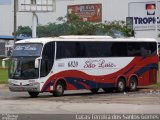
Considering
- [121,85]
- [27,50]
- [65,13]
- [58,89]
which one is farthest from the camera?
[65,13]

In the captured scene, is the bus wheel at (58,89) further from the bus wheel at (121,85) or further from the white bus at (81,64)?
the bus wheel at (121,85)

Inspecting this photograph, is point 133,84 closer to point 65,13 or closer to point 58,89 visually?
point 58,89

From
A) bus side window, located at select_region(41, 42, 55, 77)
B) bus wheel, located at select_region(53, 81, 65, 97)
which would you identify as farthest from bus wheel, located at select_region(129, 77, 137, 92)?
bus side window, located at select_region(41, 42, 55, 77)

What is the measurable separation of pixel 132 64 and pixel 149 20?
90698 mm

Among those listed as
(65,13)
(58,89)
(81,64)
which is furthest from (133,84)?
(65,13)

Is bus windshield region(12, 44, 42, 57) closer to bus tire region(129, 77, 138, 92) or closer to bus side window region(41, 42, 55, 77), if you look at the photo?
bus side window region(41, 42, 55, 77)

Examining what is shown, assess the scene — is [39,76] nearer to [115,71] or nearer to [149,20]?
[115,71]

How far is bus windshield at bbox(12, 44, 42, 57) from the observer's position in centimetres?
3106

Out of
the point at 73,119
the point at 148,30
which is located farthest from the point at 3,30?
the point at 73,119

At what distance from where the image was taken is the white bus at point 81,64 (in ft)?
102

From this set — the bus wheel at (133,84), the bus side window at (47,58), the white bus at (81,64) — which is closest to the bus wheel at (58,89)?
the white bus at (81,64)

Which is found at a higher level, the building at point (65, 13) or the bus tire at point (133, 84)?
the building at point (65, 13)

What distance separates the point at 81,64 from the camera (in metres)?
33.1

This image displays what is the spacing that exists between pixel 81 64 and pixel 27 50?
3.35 metres
